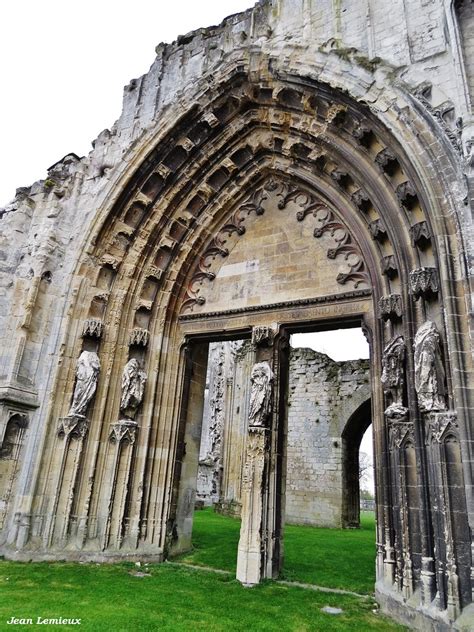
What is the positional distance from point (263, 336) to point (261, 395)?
1.10 meters

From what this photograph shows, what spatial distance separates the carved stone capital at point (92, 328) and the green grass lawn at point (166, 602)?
151 inches

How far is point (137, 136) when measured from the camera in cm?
959

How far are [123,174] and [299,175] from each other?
11.5 feet

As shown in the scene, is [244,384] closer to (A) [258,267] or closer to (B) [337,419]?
(B) [337,419]

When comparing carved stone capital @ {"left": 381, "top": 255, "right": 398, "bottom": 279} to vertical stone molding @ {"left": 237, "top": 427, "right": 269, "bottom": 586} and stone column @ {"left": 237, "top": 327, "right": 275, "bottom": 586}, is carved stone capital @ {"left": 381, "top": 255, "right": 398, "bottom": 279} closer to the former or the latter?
stone column @ {"left": 237, "top": 327, "right": 275, "bottom": 586}

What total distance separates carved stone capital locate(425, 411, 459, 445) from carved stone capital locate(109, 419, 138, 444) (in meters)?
5.16

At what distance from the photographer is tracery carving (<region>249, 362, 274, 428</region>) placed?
7.64m

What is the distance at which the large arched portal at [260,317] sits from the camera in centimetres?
562

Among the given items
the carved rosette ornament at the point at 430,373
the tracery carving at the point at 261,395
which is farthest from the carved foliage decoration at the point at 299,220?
the carved rosette ornament at the point at 430,373

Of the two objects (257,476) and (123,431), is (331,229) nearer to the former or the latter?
(257,476)

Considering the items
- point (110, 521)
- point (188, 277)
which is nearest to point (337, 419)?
point (188, 277)

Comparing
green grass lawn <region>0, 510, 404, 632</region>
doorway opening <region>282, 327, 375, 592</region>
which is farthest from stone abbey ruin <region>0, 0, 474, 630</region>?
doorway opening <region>282, 327, 375, 592</region>

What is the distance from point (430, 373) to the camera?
17.9ft

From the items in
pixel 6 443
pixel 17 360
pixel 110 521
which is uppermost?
pixel 17 360
